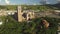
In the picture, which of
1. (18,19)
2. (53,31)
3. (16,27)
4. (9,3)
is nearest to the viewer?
(53,31)

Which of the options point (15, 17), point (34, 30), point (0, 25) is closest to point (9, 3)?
point (15, 17)

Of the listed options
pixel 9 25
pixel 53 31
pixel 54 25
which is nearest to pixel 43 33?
pixel 53 31

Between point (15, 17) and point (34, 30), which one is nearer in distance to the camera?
point (34, 30)

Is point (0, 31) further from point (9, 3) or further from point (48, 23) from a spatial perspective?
point (9, 3)

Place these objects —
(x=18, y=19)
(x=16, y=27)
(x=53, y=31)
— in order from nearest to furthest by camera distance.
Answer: (x=53, y=31) → (x=16, y=27) → (x=18, y=19)

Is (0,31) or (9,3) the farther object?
(9,3)

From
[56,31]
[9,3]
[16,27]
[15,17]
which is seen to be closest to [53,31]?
[56,31]

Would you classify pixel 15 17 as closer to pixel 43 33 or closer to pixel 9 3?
pixel 43 33
